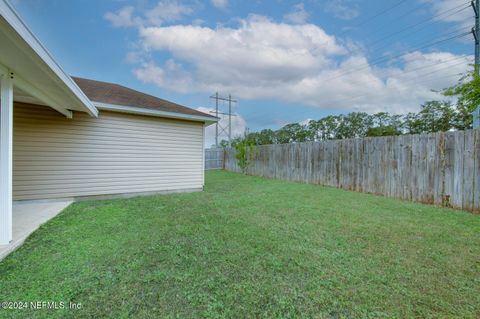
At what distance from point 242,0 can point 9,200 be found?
9.01 m

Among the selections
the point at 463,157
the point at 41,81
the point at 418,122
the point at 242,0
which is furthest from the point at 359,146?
the point at 418,122

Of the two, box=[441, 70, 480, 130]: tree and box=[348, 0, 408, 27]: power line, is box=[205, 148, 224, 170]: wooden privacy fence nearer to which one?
box=[348, 0, 408, 27]: power line

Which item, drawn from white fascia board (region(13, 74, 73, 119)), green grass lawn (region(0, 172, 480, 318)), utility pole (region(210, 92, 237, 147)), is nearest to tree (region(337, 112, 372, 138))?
utility pole (region(210, 92, 237, 147))

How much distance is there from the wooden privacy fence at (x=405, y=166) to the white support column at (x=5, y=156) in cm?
757

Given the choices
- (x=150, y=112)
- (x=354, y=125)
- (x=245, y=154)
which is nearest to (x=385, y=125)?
(x=354, y=125)

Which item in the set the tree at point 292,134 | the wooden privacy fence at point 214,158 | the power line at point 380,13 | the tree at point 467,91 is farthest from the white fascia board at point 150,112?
the tree at point 292,134

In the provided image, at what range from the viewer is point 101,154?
5.54 m

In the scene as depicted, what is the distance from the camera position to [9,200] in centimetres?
256

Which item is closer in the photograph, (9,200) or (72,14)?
(9,200)

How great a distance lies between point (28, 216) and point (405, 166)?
326 inches

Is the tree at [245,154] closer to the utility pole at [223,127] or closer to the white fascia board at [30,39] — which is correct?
the utility pole at [223,127]

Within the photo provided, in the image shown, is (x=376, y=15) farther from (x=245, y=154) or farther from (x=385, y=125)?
(x=385, y=125)

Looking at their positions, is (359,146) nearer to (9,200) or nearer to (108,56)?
(9,200)

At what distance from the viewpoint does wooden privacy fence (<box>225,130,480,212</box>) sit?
14.7ft
